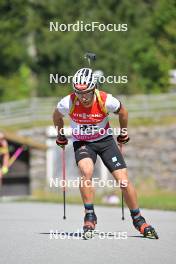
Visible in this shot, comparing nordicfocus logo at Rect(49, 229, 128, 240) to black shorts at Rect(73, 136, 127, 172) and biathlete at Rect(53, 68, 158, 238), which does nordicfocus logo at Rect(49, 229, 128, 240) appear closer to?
biathlete at Rect(53, 68, 158, 238)

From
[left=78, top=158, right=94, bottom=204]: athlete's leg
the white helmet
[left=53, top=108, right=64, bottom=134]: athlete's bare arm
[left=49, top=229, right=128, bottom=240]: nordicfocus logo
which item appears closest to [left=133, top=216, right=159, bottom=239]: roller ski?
[left=49, top=229, right=128, bottom=240]: nordicfocus logo

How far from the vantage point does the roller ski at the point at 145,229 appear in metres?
10.5

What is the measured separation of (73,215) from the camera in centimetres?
1473

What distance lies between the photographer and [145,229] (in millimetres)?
10555

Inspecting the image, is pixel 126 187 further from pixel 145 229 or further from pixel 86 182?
pixel 145 229

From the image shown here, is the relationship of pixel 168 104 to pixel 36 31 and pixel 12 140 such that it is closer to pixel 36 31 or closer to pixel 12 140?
pixel 12 140

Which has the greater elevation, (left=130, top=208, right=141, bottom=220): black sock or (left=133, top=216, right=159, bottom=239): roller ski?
(left=130, top=208, right=141, bottom=220): black sock

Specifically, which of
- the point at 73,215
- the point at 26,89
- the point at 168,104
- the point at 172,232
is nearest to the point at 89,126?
the point at 172,232

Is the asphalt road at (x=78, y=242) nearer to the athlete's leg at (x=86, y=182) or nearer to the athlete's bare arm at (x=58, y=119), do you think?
the athlete's leg at (x=86, y=182)

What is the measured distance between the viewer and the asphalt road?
880cm

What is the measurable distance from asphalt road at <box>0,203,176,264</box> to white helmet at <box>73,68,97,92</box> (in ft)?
5.50

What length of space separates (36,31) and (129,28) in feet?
26.0

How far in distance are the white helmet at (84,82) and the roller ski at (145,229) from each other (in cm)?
161

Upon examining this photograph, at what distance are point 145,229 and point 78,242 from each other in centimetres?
84
